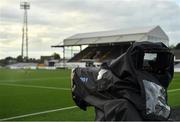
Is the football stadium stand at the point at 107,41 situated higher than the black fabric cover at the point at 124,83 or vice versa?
the football stadium stand at the point at 107,41

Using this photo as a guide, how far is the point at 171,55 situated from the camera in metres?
4.25

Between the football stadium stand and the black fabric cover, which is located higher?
the football stadium stand

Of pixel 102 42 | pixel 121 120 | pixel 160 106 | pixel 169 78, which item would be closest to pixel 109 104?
pixel 121 120

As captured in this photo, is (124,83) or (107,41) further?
(107,41)

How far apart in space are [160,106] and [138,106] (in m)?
0.25

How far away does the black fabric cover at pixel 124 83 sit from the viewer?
3703 mm

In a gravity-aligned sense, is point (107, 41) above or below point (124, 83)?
above

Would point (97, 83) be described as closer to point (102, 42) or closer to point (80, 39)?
point (102, 42)

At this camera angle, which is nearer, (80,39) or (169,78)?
(169,78)

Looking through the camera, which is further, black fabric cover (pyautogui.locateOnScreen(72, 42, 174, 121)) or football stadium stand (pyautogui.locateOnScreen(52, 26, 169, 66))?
football stadium stand (pyautogui.locateOnScreen(52, 26, 169, 66))

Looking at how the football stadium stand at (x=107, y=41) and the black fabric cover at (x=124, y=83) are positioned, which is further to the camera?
the football stadium stand at (x=107, y=41)

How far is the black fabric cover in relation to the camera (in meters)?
3.70

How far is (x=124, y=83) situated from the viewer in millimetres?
3789

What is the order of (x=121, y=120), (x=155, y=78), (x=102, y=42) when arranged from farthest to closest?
(x=102, y=42) < (x=155, y=78) < (x=121, y=120)
